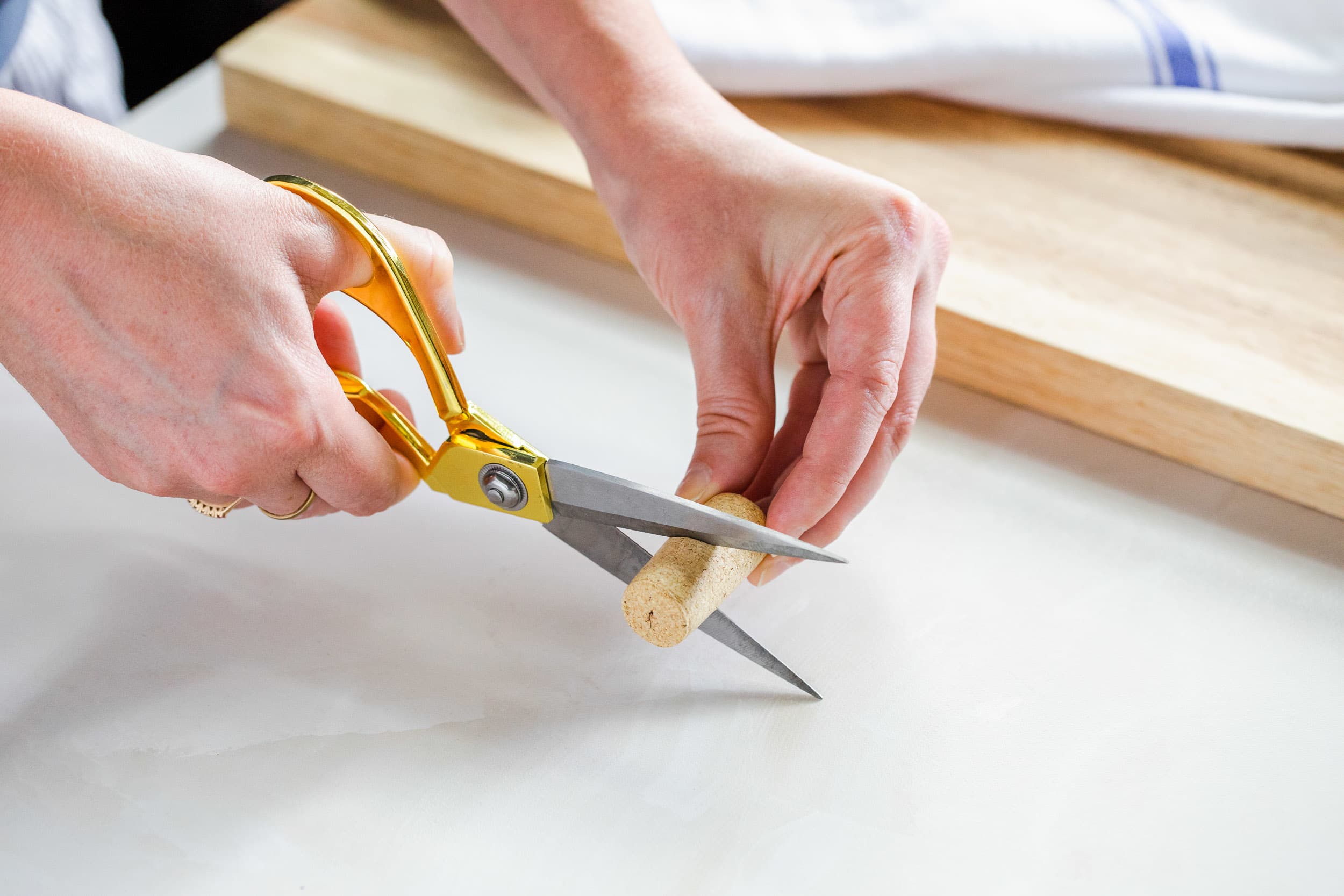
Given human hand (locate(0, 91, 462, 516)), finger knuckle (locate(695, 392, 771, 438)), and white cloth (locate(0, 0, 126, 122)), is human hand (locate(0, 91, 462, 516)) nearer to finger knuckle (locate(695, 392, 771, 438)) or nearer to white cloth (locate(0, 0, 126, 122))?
finger knuckle (locate(695, 392, 771, 438))

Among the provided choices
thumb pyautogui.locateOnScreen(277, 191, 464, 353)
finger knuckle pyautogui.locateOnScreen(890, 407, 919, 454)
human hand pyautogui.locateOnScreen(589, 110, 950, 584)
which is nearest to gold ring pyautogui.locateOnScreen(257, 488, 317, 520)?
thumb pyautogui.locateOnScreen(277, 191, 464, 353)

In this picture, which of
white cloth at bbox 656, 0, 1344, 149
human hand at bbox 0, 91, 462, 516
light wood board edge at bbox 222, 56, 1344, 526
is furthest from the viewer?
white cloth at bbox 656, 0, 1344, 149

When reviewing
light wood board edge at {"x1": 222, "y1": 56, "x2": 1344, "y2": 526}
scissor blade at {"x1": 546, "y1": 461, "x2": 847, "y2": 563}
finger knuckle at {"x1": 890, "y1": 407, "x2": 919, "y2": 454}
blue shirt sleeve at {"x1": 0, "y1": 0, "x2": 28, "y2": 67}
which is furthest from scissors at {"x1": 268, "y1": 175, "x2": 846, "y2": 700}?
blue shirt sleeve at {"x1": 0, "y1": 0, "x2": 28, "y2": 67}

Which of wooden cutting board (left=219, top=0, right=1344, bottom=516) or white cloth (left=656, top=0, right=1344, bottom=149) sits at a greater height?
white cloth (left=656, top=0, right=1344, bottom=149)

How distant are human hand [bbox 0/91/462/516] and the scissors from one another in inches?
0.9

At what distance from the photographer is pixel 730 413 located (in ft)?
2.02

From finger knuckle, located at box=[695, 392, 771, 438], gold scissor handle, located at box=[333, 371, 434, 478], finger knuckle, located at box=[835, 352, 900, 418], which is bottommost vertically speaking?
gold scissor handle, located at box=[333, 371, 434, 478]

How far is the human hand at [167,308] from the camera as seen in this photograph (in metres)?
0.51

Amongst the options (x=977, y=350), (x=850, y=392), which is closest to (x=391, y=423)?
(x=850, y=392)

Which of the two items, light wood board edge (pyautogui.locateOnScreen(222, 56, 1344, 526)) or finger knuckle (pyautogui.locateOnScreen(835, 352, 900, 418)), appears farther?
light wood board edge (pyautogui.locateOnScreen(222, 56, 1344, 526))

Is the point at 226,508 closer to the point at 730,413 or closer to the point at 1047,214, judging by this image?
the point at 730,413

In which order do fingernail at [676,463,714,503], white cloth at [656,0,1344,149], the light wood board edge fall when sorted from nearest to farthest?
fingernail at [676,463,714,503]
the light wood board edge
white cloth at [656,0,1344,149]

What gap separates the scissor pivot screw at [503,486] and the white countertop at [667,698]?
0.09 metres

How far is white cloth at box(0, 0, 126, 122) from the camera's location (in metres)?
0.91
